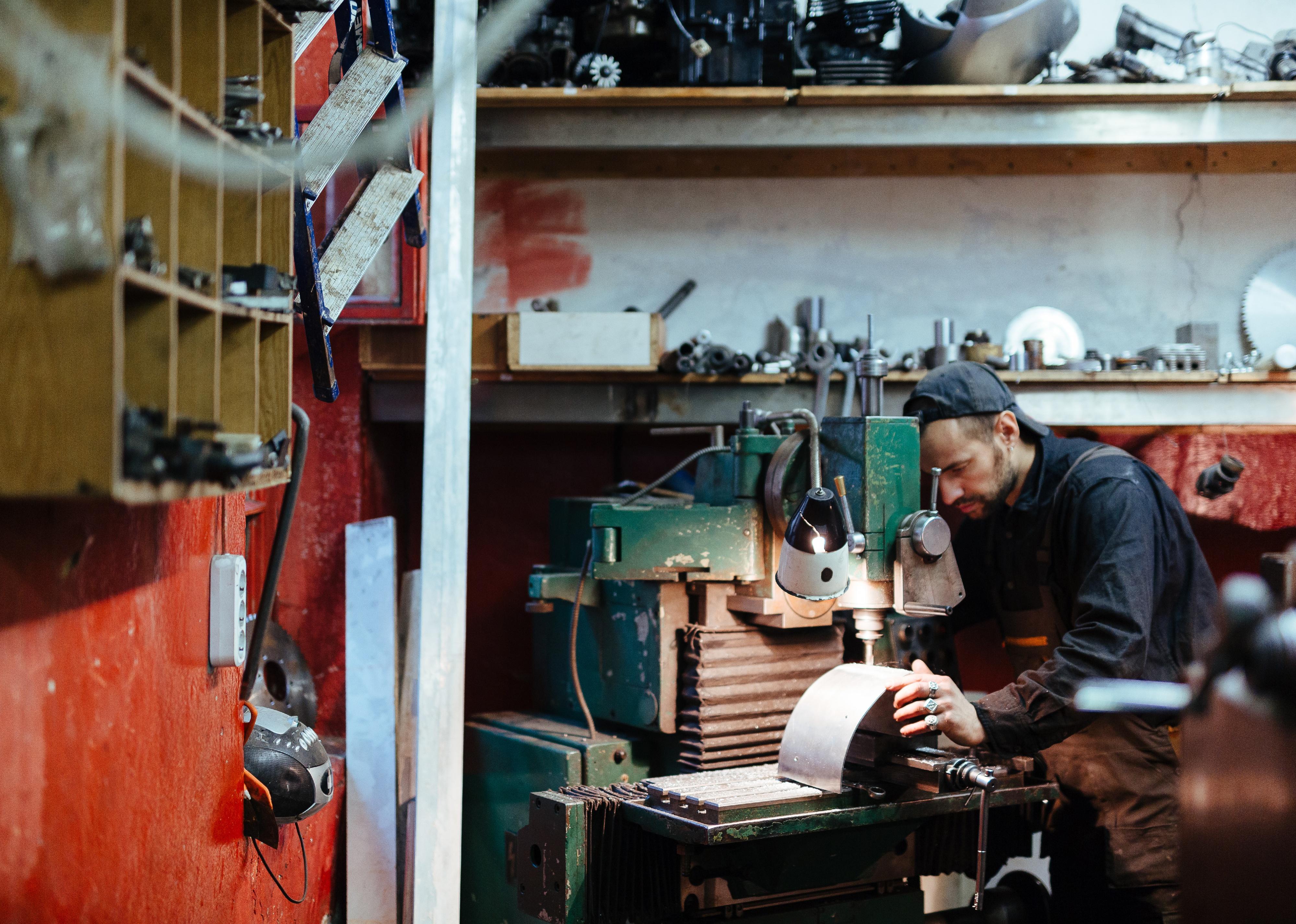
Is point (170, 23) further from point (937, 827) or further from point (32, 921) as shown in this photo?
point (937, 827)

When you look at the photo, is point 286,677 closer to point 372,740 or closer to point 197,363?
point 372,740

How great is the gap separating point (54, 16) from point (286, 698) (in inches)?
84.9

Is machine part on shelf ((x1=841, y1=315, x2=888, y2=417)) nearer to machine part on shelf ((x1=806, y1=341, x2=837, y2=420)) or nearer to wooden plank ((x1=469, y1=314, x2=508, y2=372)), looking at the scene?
machine part on shelf ((x1=806, y1=341, x2=837, y2=420))

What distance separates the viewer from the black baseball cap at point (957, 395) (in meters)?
2.24

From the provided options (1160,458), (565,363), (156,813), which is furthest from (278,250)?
(1160,458)

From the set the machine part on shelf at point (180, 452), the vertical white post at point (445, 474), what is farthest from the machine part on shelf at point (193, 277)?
the vertical white post at point (445, 474)

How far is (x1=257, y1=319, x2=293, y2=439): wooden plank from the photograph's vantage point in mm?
1397

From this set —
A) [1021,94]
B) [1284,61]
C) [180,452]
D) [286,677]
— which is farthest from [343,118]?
[1284,61]

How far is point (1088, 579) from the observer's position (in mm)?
2084

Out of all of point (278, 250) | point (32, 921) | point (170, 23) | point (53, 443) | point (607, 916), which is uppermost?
point (170, 23)

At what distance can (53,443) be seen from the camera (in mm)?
937

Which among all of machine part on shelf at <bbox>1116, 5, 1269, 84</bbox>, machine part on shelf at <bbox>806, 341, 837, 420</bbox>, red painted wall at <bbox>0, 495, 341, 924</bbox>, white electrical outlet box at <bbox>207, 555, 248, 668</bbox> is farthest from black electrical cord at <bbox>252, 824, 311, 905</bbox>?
machine part on shelf at <bbox>1116, 5, 1269, 84</bbox>

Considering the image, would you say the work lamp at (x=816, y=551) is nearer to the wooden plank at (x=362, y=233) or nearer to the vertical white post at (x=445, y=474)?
the vertical white post at (x=445, y=474)

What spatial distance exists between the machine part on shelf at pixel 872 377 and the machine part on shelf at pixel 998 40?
3.34ft
